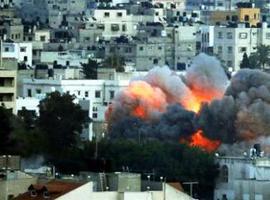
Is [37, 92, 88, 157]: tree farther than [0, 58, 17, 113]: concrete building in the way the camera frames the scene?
Yes

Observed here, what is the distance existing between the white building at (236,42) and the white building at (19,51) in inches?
522

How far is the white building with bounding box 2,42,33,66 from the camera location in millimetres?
105688

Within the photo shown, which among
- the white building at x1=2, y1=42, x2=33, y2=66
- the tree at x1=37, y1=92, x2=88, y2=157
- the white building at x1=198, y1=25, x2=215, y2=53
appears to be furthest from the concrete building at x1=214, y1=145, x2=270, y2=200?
the white building at x1=198, y1=25, x2=215, y2=53

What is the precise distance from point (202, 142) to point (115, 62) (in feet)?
101

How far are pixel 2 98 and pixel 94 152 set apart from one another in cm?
322

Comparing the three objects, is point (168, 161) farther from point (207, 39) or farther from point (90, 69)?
point (207, 39)

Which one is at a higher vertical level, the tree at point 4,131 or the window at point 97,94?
the tree at point 4,131

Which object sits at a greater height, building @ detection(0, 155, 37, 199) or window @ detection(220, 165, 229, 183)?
building @ detection(0, 155, 37, 199)

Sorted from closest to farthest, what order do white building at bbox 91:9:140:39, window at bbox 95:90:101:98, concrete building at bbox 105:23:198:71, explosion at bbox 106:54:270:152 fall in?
explosion at bbox 106:54:270:152
window at bbox 95:90:101:98
concrete building at bbox 105:23:198:71
white building at bbox 91:9:140:39

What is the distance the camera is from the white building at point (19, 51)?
106 m

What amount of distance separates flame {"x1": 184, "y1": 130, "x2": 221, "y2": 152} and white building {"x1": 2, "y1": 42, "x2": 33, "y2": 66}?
21817mm

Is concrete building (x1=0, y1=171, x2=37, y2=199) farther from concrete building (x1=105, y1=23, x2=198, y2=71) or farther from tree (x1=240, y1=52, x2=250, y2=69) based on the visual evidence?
concrete building (x1=105, y1=23, x2=198, y2=71)

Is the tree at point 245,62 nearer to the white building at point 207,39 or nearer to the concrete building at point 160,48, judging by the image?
the concrete building at point 160,48

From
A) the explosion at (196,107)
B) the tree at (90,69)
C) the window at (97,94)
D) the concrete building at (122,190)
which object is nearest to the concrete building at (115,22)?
the tree at (90,69)
